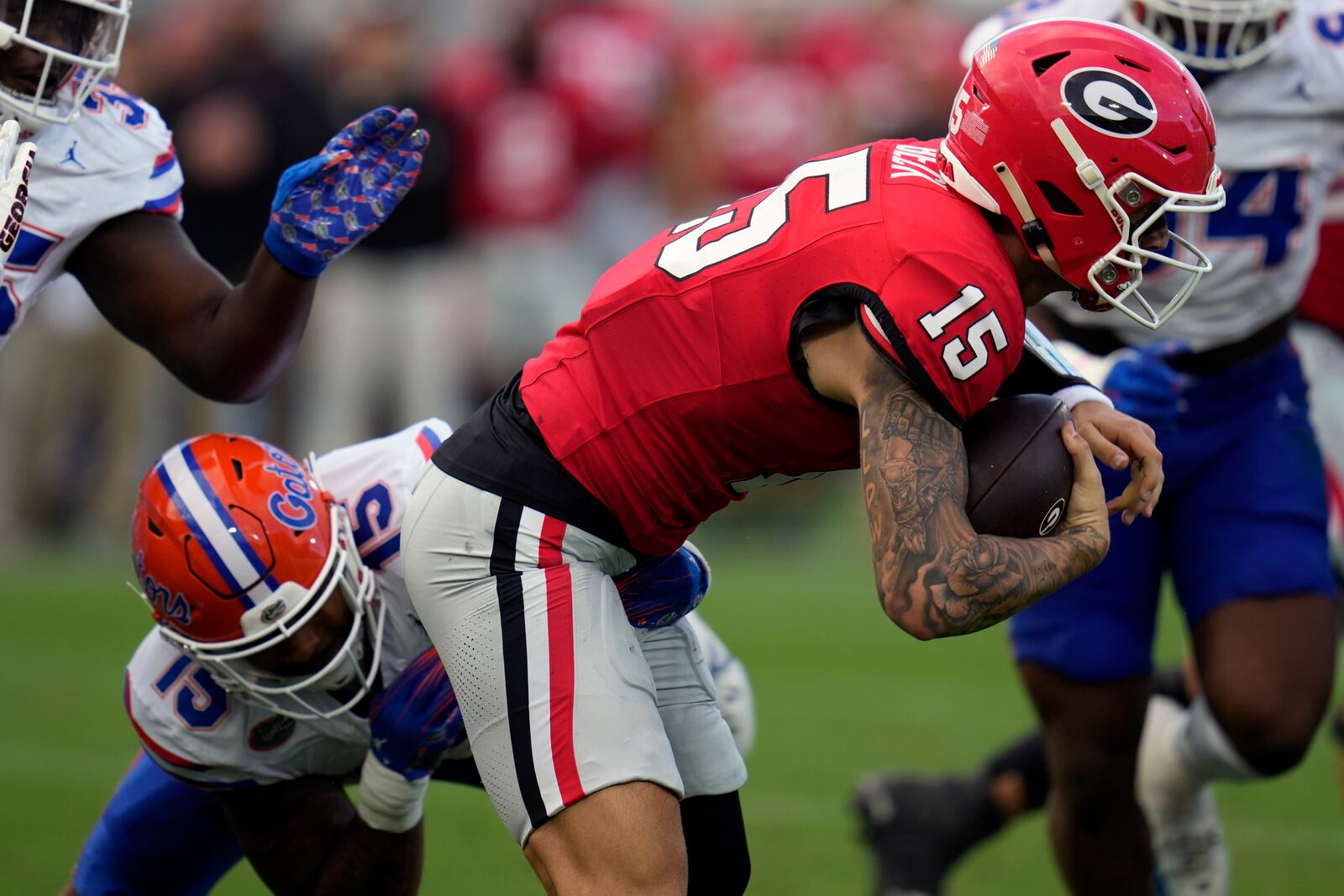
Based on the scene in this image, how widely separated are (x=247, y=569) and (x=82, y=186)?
32.8 inches

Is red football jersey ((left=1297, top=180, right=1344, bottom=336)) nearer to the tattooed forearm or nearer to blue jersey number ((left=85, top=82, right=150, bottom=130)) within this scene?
the tattooed forearm

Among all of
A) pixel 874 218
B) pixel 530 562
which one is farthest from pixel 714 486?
pixel 874 218

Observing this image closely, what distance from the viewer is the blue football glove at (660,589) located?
3.12 metres

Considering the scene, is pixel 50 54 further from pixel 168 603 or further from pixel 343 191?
pixel 168 603

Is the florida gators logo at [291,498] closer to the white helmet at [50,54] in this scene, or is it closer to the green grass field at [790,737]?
the white helmet at [50,54]

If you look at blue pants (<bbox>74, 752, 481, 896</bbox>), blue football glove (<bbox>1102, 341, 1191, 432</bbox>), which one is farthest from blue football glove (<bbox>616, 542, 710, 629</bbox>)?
blue football glove (<bbox>1102, 341, 1191, 432</bbox>)

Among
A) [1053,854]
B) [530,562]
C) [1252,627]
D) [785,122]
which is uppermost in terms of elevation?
[530,562]

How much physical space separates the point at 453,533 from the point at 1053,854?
175 cm

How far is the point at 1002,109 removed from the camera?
279 centimetres

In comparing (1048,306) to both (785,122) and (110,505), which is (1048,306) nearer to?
(785,122)

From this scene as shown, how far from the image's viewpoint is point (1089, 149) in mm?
2725

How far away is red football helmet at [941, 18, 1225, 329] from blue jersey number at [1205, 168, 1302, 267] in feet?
3.65

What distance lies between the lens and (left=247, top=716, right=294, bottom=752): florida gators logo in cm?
332

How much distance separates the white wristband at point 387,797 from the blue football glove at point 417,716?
4 cm
